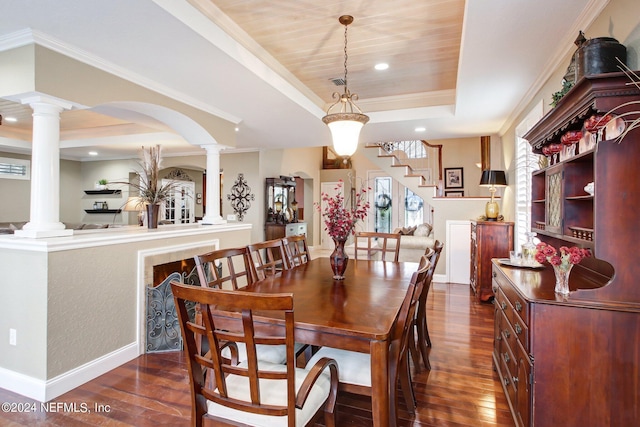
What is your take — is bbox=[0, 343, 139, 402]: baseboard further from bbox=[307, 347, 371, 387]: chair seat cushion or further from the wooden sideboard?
the wooden sideboard

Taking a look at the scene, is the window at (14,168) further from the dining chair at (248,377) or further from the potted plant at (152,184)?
the dining chair at (248,377)

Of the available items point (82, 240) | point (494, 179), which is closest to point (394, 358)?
point (82, 240)

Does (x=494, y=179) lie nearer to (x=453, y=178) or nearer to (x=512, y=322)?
(x=512, y=322)

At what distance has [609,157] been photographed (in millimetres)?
1547

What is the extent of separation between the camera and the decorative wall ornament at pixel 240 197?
24.8 ft

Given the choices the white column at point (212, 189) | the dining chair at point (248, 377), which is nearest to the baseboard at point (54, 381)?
the dining chair at point (248, 377)

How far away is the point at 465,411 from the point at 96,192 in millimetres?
9277

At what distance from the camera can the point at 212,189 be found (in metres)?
4.36

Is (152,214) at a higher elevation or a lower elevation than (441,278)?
higher

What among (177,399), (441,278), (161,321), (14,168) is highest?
(14,168)

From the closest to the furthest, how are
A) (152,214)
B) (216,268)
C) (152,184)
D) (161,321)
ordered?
(216,268)
(161,321)
(152,184)
(152,214)

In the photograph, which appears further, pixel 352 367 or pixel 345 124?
pixel 345 124

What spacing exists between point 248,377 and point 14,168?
8745mm

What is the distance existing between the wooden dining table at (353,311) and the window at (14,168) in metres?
7.71
